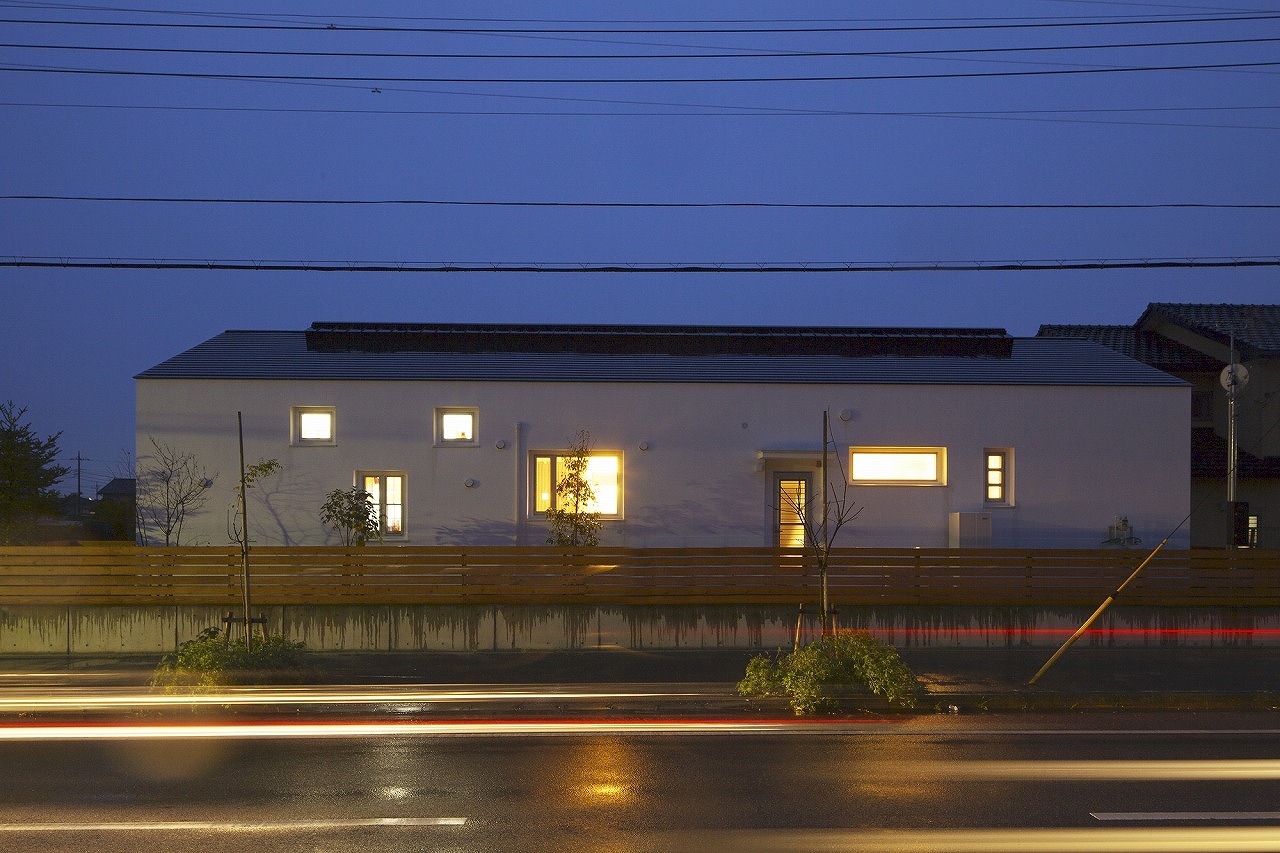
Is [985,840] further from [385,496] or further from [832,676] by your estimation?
[385,496]

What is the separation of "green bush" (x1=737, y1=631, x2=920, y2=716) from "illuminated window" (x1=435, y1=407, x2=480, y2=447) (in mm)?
10973

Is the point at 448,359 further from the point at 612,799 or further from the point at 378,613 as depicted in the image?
the point at 612,799

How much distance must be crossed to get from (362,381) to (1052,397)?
46.3ft

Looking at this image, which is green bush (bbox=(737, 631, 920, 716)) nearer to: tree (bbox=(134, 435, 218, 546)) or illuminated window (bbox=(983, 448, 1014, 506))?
illuminated window (bbox=(983, 448, 1014, 506))

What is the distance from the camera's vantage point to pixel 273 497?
2016 centimetres

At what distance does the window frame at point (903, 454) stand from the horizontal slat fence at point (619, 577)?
5.21 m

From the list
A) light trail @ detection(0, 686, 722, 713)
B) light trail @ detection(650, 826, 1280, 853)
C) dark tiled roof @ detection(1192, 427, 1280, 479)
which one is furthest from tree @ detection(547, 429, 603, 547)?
dark tiled roof @ detection(1192, 427, 1280, 479)

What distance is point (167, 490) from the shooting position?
19.8m

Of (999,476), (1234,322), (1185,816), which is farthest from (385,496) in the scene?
(1234,322)

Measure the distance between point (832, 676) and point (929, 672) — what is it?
211 centimetres

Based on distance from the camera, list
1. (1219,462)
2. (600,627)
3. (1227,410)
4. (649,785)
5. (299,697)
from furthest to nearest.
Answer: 1. (1227,410)
2. (1219,462)
3. (600,627)
4. (299,697)
5. (649,785)

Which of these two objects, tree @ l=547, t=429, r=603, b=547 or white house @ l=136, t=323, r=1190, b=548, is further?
white house @ l=136, t=323, r=1190, b=548

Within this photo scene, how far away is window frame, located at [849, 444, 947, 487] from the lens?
2052 cm

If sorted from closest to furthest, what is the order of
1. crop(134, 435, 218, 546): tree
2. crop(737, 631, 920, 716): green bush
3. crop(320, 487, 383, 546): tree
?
crop(737, 631, 920, 716): green bush, crop(320, 487, 383, 546): tree, crop(134, 435, 218, 546): tree
